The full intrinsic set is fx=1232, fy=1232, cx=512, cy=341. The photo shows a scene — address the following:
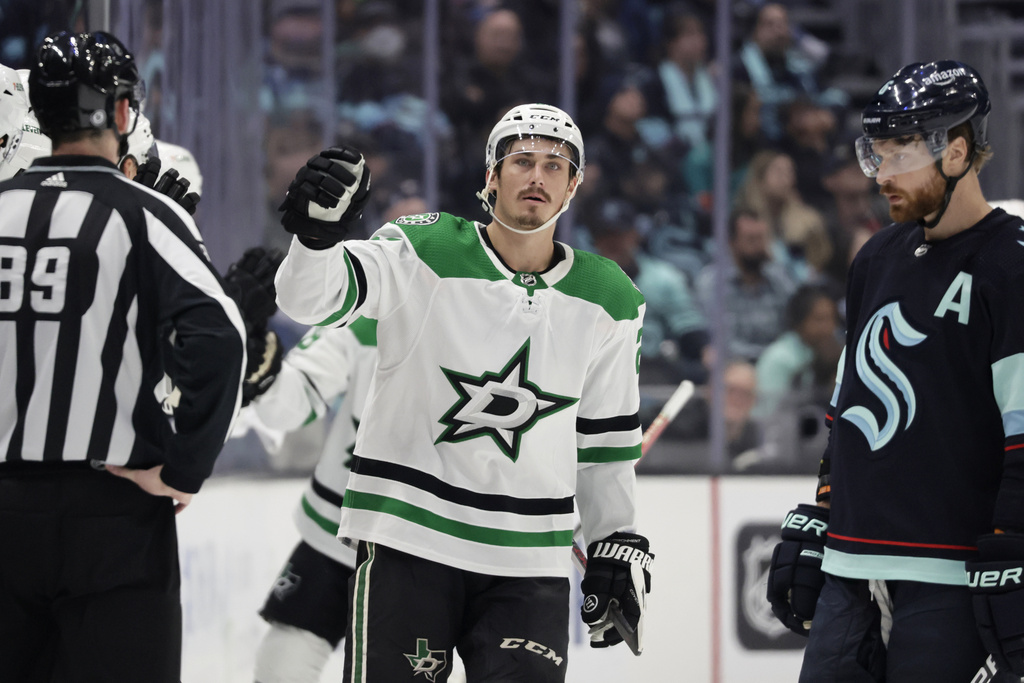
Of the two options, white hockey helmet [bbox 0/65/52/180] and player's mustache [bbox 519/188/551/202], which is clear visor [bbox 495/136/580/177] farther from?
white hockey helmet [bbox 0/65/52/180]

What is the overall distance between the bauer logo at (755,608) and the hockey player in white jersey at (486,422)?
1896 mm

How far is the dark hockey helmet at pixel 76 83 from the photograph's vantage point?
1.86 metres

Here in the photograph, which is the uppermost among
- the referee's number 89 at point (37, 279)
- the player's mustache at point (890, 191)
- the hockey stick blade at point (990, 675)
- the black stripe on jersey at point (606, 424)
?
the player's mustache at point (890, 191)

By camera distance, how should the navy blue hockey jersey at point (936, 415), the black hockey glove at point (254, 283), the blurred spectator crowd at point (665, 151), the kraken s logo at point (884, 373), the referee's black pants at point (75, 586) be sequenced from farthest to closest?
the blurred spectator crowd at point (665, 151)
the black hockey glove at point (254, 283)
the kraken s logo at point (884, 373)
the navy blue hockey jersey at point (936, 415)
the referee's black pants at point (75, 586)

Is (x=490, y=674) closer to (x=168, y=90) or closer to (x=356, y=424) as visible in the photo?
(x=356, y=424)

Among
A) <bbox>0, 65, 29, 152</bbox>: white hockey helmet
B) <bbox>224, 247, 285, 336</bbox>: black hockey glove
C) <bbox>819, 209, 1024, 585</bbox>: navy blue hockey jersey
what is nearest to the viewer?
<bbox>819, 209, 1024, 585</bbox>: navy blue hockey jersey

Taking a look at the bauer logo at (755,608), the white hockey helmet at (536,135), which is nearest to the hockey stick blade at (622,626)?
the white hockey helmet at (536,135)

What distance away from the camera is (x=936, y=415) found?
2076 mm

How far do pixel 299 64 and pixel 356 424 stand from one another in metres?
2.14

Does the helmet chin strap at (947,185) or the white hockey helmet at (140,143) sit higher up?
the white hockey helmet at (140,143)

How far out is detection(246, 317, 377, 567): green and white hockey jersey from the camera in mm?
3137

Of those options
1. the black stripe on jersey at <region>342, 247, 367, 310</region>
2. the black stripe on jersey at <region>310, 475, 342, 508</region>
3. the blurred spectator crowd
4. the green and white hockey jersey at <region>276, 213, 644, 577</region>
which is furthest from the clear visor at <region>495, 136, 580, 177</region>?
the blurred spectator crowd

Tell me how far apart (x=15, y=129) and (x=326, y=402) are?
1.28 meters

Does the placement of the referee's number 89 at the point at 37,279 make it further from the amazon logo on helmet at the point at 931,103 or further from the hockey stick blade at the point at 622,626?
the amazon logo on helmet at the point at 931,103
